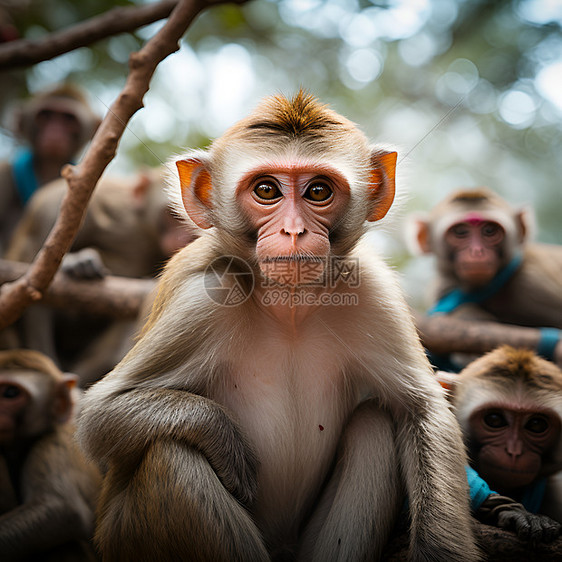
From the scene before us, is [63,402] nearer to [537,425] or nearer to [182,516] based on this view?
[182,516]

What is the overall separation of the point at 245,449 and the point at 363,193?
1.40m

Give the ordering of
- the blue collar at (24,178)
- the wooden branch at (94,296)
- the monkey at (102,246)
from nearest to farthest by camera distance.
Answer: the wooden branch at (94,296)
the monkey at (102,246)
the blue collar at (24,178)

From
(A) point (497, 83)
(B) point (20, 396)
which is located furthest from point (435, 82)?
(B) point (20, 396)

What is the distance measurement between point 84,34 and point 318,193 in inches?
143

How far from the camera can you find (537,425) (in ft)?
12.7

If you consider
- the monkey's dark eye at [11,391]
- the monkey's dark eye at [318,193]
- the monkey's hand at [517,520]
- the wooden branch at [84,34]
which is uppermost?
the wooden branch at [84,34]

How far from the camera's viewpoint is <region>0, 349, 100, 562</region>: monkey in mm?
4504

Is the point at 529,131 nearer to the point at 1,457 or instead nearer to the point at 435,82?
the point at 435,82

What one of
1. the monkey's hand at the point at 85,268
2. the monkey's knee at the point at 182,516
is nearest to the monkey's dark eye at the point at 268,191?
the monkey's knee at the point at 182,516

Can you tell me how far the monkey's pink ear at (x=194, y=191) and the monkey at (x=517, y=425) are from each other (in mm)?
1944

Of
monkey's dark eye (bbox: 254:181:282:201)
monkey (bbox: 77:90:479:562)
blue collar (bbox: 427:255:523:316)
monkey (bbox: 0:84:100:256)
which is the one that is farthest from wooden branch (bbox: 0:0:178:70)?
blue collar (bbox: 427:255:523:316)

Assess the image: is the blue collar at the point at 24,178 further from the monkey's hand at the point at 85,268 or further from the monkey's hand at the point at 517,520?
the monkey's hand at the point at 517,520

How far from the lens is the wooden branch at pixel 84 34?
5.36 metres

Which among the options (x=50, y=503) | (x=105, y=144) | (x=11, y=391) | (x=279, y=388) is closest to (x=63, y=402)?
(x=11, y=391)
